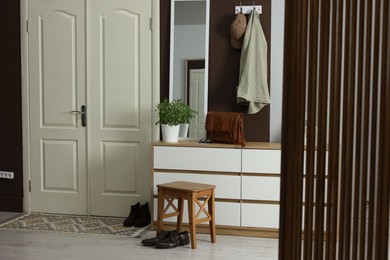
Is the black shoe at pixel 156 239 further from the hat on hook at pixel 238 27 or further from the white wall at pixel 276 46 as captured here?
the hat on hook at pixel 238 27

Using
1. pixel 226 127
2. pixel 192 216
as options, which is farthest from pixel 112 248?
pixel 226 127

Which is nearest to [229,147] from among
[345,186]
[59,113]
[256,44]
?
[256,44]

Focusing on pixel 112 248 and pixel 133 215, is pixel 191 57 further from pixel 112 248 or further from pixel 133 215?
pixel 112 248

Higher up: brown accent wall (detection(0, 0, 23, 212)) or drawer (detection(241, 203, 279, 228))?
brown accent wall (detection(0, 0, 23, 212))

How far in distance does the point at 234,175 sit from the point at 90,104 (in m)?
1.56

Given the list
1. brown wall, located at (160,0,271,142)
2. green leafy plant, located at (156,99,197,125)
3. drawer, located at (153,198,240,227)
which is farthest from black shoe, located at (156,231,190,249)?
brown wall, located at (160,0,271,142)

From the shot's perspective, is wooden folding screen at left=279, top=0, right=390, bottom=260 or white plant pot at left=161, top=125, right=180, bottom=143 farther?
white plant pot at left=161, top=125, right=180, bottom=143

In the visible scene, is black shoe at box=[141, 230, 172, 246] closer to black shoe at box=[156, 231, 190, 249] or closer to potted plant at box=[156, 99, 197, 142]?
black shoe at box=[156, 231, 190, 249]

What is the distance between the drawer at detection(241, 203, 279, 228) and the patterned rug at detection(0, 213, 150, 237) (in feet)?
2.84

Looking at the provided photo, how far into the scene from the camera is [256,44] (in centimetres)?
426

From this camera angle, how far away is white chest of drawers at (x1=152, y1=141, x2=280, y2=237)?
3.99 meters

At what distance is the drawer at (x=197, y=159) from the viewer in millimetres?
4051

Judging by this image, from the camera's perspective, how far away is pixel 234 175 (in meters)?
4.06

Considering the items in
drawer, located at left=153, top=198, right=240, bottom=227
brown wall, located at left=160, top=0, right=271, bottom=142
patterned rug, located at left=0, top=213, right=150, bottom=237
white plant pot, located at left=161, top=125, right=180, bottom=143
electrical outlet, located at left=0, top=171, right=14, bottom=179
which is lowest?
patterned rug, located at left=0, top=213, right=150, bottom=237
